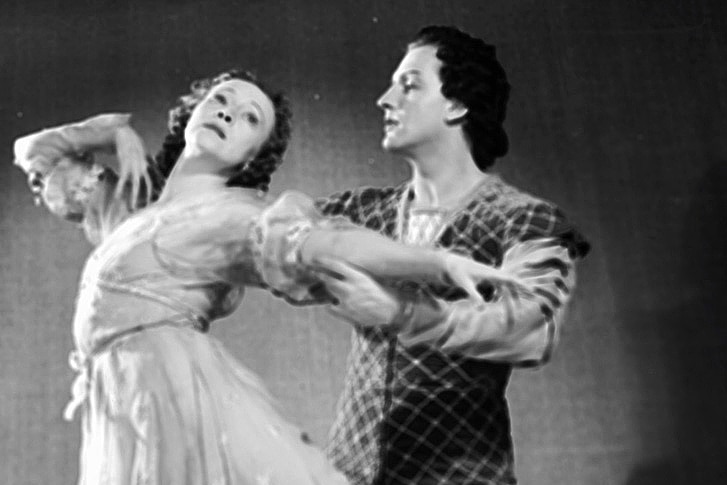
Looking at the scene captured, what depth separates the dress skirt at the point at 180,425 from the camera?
1.25m

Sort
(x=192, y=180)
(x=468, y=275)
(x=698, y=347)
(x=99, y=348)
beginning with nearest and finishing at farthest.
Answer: (x=468, y=275), (x=99, y=348), (x=192, y=180), (x=698, y=347)

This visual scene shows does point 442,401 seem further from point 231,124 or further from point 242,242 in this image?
point 231,124

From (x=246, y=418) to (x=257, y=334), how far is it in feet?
2.48

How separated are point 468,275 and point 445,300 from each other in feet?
0.57

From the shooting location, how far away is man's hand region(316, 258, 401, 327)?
122 cm

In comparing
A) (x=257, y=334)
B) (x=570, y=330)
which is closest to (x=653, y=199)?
(x=570, y=330)

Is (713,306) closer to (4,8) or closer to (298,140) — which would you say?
(298,140)

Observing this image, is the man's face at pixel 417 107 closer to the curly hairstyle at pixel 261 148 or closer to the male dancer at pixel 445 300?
the male dancer at pixel 445 300

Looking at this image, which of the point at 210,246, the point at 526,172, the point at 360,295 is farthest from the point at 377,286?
the point at 526,172

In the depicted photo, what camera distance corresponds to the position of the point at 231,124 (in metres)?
1.48

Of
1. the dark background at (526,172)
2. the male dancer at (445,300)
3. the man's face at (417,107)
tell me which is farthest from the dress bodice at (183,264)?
the dark background at (526,172)

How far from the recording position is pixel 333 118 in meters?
2.18

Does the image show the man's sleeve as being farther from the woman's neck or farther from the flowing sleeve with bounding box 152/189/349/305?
the woman's neck

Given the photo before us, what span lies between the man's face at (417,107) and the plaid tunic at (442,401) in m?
0.11
